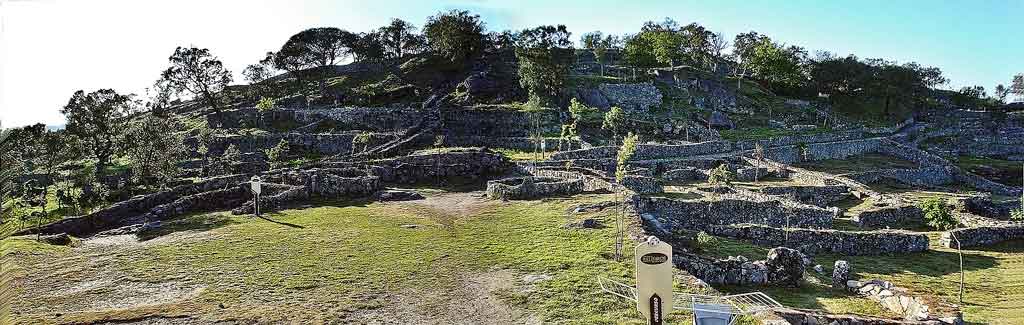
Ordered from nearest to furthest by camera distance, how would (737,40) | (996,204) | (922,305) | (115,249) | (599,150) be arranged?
1. (922,305)
2. (115,249)
3. (996,204)
4. (599,150)
5. (737,40)

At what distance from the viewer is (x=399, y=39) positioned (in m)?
106

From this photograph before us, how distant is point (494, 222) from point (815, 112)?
245 feet

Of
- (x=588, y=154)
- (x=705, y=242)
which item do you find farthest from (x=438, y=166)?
(x=705, y=242)

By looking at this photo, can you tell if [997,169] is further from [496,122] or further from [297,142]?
[297,142]

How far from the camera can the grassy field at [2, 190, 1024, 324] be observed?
50.3ft

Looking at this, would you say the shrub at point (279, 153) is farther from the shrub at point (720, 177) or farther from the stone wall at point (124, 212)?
the shrub at point (720, 177)

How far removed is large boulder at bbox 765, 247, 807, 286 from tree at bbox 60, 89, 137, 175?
54.0 m

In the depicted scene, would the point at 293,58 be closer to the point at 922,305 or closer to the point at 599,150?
the point at 599,150

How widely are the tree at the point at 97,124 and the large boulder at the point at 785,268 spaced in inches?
2125

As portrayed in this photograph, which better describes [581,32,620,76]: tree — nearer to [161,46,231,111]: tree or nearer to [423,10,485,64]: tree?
[423,10,485,64]: tree

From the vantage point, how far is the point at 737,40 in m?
118

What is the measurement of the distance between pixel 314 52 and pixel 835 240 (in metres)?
78.9

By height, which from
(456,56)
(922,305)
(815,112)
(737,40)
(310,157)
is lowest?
(922,305)

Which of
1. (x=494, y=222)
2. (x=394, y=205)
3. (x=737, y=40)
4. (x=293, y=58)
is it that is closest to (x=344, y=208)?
(x=394, y=205)
